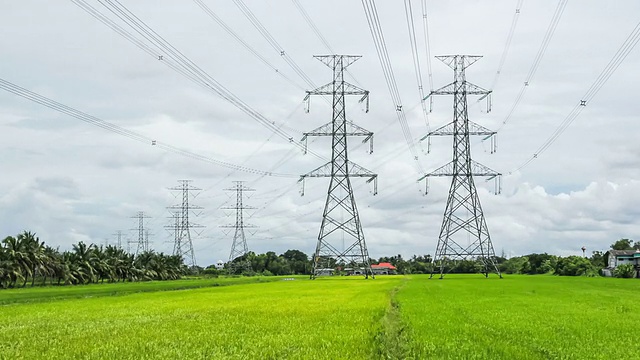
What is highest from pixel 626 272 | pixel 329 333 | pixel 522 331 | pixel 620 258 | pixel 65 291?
pixel 620 258

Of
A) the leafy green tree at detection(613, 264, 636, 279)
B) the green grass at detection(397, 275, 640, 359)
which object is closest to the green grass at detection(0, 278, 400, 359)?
the green grass at detection(397, 275, 640, 359)

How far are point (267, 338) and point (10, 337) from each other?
9.91 meters

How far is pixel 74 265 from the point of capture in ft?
369

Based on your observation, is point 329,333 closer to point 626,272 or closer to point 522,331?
point 522,331

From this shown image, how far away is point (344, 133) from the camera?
83688 millimetres

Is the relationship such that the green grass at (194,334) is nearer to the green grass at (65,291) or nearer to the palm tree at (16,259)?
the green grass at (65,291)

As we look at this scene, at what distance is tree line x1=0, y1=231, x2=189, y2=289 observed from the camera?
9219 centimetres

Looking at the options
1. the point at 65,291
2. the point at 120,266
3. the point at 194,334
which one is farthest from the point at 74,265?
the point at 194,334

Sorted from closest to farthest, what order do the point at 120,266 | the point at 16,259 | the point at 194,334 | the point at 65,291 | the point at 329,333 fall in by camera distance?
1. the point at 329,333
2. the point at 194,334
3. the point at 65,291
4. the point at 16,259
5. the point at 120,266

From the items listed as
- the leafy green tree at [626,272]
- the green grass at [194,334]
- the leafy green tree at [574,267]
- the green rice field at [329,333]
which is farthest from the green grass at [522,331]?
the leafy green tree at [574,267]

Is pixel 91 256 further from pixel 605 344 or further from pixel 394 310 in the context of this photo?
pixel 605 344

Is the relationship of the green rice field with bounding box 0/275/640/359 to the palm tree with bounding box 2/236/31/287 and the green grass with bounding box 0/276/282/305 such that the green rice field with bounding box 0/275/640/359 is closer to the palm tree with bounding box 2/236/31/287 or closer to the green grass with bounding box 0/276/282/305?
the green grass with bounding box 0/276/282/305

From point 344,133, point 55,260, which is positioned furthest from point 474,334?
point 55,260

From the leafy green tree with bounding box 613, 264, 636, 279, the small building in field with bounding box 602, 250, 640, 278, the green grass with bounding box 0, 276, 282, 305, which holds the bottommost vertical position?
the green grass with bounding box 0, 276, 282, 305
